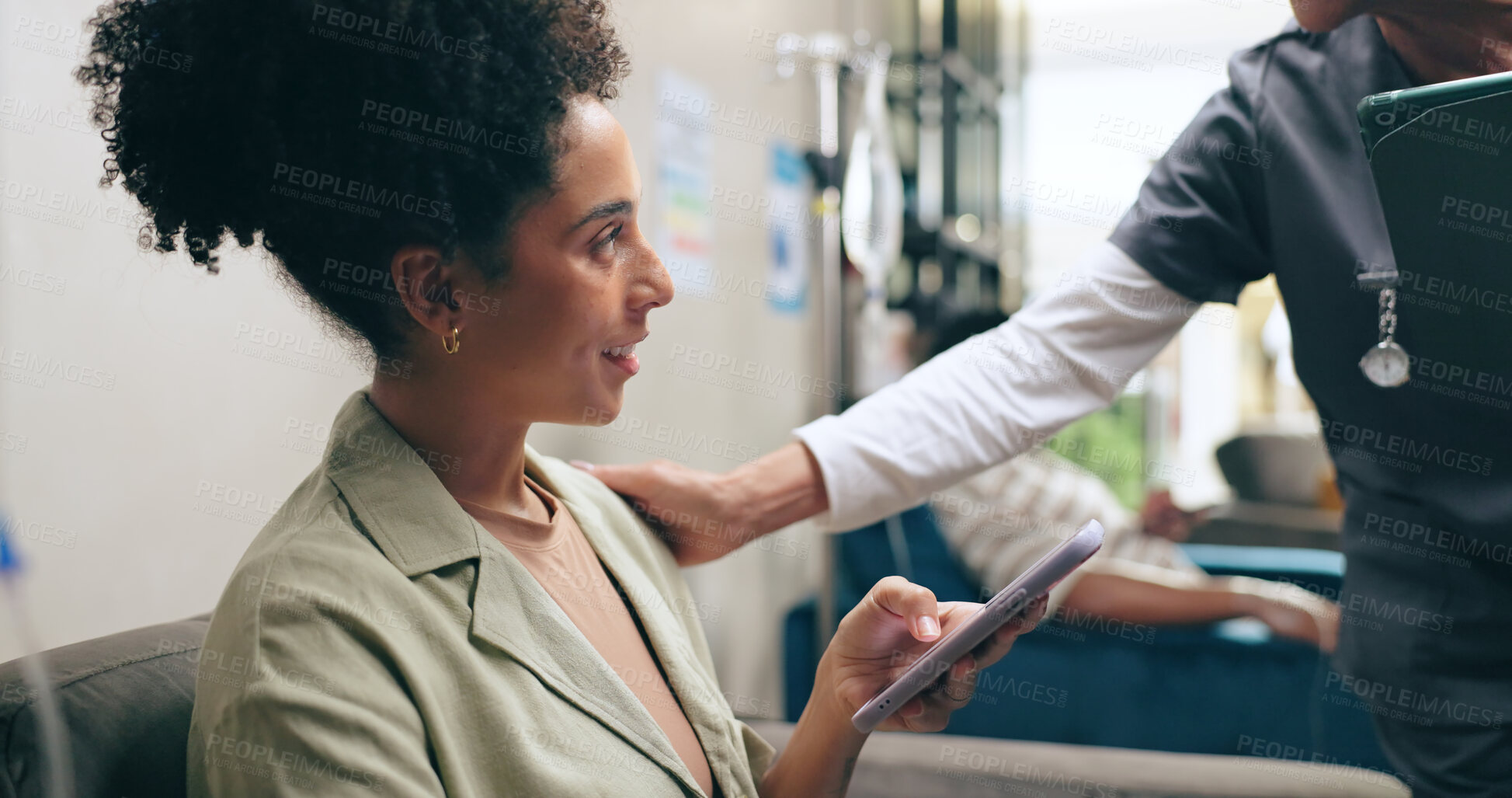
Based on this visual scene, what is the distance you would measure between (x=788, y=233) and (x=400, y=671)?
8.64 feet

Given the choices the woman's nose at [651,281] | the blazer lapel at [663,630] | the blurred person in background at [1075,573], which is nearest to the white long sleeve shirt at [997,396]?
the blazer lapel at [663,630]

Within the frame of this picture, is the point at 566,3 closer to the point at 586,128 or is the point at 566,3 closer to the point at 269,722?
the point at 586,128

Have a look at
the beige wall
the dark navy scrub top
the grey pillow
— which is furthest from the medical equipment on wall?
the grey pillow

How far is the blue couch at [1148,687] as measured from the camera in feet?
7.89

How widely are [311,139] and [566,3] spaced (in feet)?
0.84

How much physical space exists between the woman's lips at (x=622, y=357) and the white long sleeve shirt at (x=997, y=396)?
1.26ft

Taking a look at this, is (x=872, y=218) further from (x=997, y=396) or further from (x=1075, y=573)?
(x=997, y=396)

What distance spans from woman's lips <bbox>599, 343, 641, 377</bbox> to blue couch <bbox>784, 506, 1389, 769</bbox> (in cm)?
171

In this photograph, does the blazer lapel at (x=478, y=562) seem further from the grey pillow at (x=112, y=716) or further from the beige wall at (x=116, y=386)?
the beige wall at (x=116, y=386)

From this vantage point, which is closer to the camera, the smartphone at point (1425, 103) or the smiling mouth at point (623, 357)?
the smartphone at point (1425, 103)

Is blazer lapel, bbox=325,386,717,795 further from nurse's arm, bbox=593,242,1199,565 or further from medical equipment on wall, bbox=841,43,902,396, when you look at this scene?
medical equipment on wall, bbox=841,43,902,396

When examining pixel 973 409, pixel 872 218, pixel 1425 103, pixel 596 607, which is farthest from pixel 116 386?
pixel 872 218

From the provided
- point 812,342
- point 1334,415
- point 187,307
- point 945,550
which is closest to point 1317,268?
point 1334,415

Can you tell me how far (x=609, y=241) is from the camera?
0.90m
